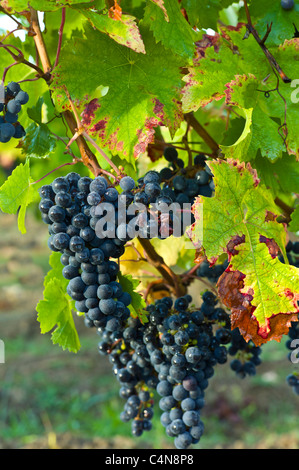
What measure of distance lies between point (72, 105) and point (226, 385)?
3872mm

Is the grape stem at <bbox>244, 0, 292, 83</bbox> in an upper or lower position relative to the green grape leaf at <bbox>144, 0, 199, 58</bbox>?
lower

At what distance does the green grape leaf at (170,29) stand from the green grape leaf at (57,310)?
17.4 inches

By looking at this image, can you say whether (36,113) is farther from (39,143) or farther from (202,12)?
(202,12)

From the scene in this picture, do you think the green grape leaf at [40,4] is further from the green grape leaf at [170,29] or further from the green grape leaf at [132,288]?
the green grape leaf at [132,288]

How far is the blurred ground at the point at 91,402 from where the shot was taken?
10.9 feet

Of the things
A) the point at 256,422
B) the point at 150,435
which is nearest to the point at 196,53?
the point at 150,435

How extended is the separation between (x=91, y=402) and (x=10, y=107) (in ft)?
11.2

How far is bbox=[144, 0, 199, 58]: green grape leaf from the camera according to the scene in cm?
76

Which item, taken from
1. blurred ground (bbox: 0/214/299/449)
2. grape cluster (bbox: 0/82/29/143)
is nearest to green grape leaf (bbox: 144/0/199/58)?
grape cluster (bbox: 0/82/29/143)

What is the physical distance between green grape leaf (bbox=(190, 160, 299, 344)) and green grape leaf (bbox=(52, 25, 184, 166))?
0.14 metres

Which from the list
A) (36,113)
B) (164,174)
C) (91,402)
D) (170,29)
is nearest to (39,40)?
(36,113)

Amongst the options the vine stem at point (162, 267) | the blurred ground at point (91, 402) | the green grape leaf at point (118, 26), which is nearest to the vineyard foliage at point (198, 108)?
the green grape leaf at point (118, 26)

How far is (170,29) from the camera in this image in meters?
0.77

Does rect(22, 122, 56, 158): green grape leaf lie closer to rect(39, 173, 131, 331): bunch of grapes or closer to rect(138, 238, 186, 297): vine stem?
rect(39, 173, 131, 331): bunch of grapes
